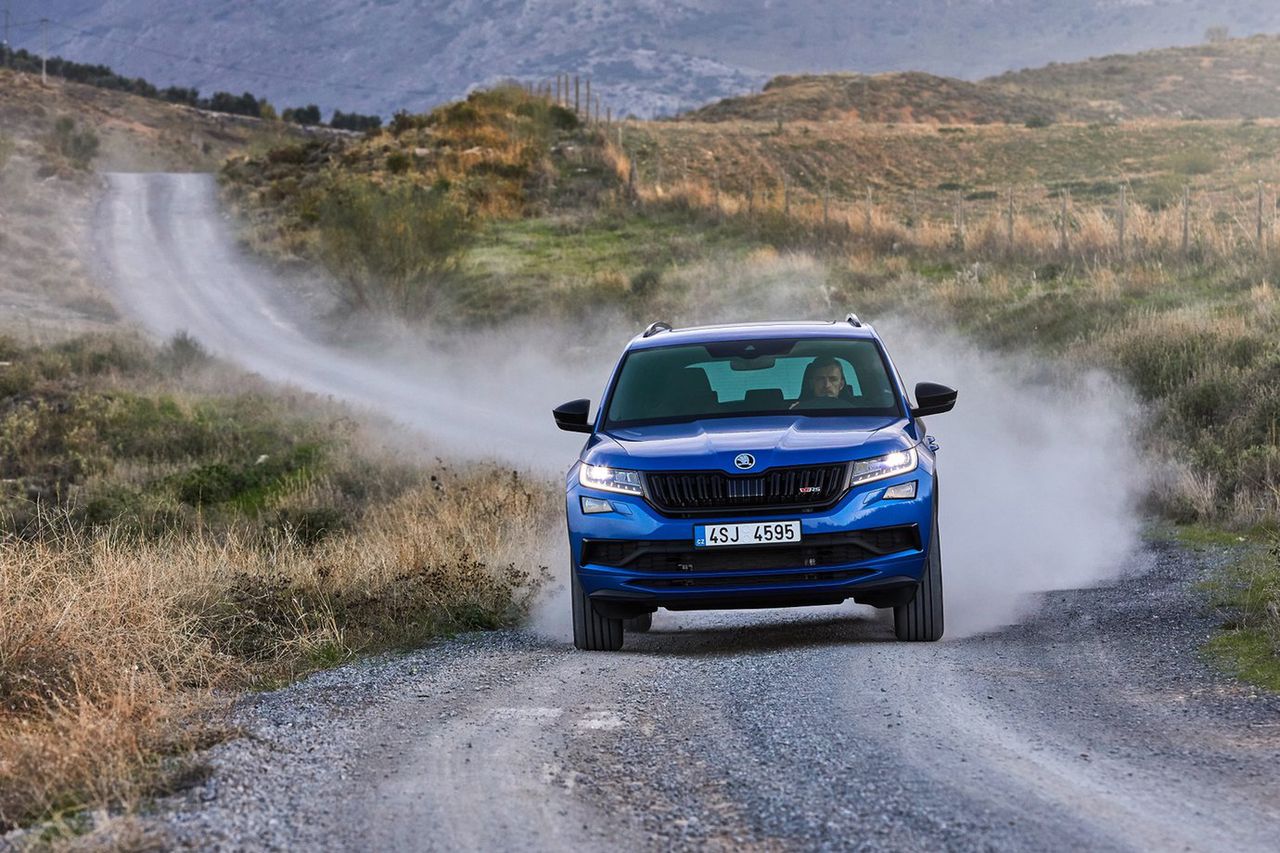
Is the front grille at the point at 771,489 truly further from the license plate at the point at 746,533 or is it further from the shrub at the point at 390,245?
the shrub at the point at 390,245

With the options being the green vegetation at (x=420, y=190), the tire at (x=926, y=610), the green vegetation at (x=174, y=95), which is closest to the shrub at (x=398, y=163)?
the green vegetation at (x=420, y=190)

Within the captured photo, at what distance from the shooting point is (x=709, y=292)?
3388cm

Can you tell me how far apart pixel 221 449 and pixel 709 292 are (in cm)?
1206

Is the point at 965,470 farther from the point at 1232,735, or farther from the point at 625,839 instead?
the point at 625,839

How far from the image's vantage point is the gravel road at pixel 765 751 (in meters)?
5.63

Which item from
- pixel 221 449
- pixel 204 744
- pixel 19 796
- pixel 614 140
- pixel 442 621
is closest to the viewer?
pixel 19 796

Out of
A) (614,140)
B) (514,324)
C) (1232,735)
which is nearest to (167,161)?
(614,140)

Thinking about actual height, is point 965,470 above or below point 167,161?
below

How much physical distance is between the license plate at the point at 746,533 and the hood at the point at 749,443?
294 mm

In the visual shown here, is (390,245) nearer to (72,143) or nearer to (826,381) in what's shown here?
(826,381)

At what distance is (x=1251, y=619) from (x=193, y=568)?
6.92m

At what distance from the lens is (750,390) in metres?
10.2

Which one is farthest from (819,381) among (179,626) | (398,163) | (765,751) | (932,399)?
(398,163)

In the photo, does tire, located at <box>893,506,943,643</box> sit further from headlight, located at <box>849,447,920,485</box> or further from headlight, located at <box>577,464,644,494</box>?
headlight, located at <box>577,464,644,494</box>
